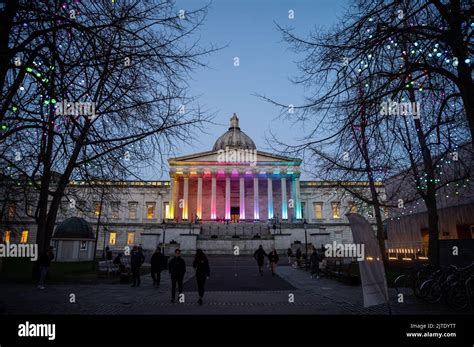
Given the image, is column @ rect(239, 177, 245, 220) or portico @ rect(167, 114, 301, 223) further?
portico @ rect(167, 114, 301, 223)

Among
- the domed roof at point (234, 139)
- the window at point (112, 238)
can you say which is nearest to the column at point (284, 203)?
the domed roof at point (234, 139)

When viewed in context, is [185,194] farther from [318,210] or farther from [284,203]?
[318,210]

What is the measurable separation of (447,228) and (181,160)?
1797 inches

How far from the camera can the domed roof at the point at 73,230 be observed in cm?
3353

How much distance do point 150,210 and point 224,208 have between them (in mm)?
16481

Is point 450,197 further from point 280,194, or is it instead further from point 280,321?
point 280,194

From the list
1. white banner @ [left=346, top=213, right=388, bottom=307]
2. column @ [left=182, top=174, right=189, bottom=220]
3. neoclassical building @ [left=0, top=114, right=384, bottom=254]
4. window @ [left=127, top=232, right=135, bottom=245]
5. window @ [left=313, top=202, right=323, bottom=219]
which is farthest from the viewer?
window @ [left=313, top=202, right=323, bottom=219]

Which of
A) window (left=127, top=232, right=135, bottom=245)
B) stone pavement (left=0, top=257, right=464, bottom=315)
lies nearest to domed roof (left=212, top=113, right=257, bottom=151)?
window (left=127, top=232, right=135, bottom=245)

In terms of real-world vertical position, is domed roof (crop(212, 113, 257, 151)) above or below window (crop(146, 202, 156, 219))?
above

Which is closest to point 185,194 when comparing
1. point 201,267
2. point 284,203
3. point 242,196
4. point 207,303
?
point 242,196

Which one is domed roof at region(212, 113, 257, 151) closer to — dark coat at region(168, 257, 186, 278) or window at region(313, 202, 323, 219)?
window at region(313, 202, 323, 219)

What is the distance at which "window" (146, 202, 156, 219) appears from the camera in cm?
7206

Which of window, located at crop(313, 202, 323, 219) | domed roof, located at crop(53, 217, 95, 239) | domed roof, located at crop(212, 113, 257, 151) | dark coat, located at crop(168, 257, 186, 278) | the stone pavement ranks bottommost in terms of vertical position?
the stone pavement

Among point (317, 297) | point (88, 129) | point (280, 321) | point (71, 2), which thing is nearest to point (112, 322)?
point (280, 321)
